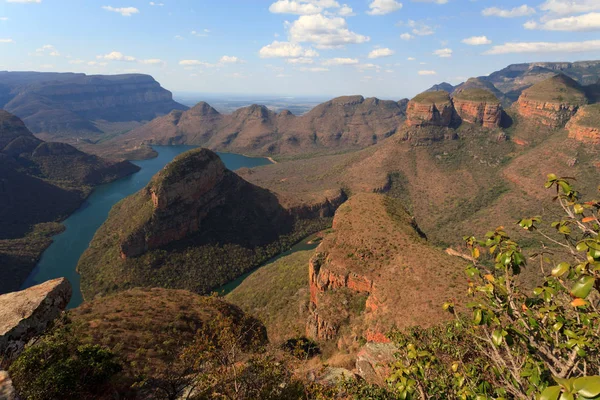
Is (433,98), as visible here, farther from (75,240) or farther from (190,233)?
(75,240)

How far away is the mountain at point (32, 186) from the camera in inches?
3738

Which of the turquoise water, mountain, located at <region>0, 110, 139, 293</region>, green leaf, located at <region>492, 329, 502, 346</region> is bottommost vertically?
the turquoise water

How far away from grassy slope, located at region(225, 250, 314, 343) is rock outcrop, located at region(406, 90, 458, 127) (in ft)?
373

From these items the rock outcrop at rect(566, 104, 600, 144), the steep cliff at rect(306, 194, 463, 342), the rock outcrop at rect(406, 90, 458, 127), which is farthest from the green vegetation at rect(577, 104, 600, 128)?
the steep cliff at rect(306, 194, 463, 342)

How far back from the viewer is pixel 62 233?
114m

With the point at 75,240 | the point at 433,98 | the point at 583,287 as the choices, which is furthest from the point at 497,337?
the point at 433,98

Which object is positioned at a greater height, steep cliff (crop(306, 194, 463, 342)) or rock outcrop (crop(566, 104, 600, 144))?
rock outcrop (crop(566, 104, 600, 144))

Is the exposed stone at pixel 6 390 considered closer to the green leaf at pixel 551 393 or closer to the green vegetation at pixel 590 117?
the green leaf at pixel 551 393

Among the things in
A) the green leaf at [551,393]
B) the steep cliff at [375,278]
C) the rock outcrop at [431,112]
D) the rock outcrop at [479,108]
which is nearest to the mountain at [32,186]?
the steep cliff at [375,278]

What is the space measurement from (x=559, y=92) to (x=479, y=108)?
3669 cm

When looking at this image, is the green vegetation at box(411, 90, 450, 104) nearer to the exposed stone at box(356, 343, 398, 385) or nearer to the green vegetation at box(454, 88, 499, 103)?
the green vegetation at box(454, 88, 499, 103)

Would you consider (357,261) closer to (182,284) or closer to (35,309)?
(35,309)

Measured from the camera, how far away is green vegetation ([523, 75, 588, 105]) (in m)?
138

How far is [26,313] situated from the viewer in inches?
555
